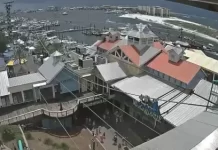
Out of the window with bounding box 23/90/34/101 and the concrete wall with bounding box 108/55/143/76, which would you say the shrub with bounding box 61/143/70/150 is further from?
the concrete wall with bounding box 108/55/143/76

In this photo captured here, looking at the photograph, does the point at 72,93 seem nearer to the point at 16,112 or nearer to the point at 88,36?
the point at 16,112

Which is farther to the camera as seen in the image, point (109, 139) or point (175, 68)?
point (175, 68)

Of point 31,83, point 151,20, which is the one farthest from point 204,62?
point 151,20

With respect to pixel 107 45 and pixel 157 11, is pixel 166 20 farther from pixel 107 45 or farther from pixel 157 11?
pixel 107 45

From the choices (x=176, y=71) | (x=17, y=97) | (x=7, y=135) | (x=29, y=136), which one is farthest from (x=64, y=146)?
(x=176, y=71)

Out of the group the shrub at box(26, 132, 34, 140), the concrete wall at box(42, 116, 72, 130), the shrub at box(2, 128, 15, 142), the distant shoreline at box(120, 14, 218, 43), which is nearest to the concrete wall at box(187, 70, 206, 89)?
the concrete wall at box(42, 116, 72, 130)
